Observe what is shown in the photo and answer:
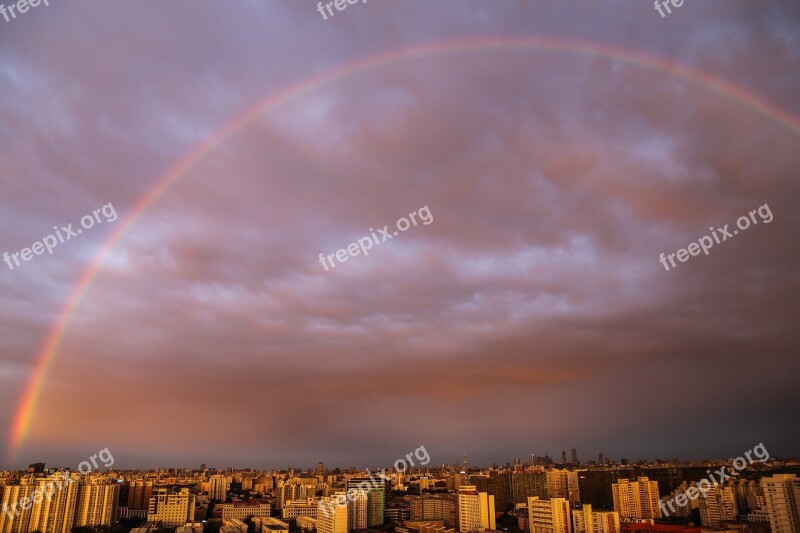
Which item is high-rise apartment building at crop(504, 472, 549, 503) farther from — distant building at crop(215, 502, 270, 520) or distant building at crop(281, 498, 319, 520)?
distant building at crop(215, 502, 270, 520)

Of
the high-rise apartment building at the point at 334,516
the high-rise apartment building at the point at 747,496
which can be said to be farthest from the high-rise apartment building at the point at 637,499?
the high-rise apartment building at the point at 334,516

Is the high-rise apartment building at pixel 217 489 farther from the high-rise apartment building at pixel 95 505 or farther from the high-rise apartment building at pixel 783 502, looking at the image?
the high-rise apartment building at pixel 783 502

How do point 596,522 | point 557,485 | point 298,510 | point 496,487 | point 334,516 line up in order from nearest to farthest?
point 596,522, point 334,516, point 298,510, point 557,485, point 496,487

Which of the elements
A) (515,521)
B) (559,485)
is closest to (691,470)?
(559,485)

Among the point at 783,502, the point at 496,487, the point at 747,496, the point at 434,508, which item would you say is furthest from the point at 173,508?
the point at 747,496

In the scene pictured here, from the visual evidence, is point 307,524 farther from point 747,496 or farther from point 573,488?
point 747,496

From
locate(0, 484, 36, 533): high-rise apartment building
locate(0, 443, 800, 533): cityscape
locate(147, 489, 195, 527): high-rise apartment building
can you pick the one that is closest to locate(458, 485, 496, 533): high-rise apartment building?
locate(0, 443, 800, 533): cityscape
